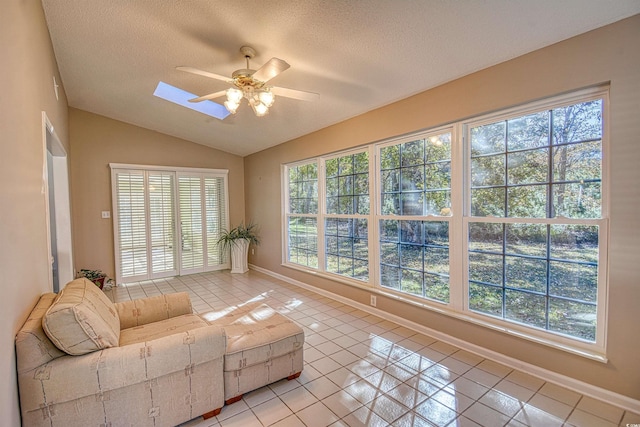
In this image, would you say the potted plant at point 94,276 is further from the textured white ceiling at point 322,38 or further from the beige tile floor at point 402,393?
the beige tile floor at point 402,393

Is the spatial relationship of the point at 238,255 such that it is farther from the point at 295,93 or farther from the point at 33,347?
the point at 33,347

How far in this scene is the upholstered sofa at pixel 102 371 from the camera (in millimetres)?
1421

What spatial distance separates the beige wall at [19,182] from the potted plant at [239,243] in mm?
3655

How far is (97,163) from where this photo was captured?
4.87 m

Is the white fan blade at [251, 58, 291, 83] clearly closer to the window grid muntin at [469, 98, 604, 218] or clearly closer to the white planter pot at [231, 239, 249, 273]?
the window grid muntin at [469, 98, 604, 218]

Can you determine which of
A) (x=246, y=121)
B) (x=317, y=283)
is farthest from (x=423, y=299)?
(x=246, y=121)

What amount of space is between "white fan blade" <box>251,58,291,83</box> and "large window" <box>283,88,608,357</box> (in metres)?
1.73

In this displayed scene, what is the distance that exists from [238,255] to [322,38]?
4619 millimetres

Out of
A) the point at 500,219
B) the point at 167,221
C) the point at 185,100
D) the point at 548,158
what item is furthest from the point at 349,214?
the point at 167,221

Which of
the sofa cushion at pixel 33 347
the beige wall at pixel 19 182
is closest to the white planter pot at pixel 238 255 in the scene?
the beige wall at pixel 19 182

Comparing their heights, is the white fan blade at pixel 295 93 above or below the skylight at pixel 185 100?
below

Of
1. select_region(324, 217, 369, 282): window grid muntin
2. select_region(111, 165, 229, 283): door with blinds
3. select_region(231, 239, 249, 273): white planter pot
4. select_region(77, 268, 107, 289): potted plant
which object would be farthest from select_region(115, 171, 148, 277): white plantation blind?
select_region(324, 217, 369, 282): window grid muntin

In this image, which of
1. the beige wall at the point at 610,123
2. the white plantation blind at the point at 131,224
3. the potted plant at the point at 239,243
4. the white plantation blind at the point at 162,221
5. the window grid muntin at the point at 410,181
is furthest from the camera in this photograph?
the potted plant at the point at 239,243

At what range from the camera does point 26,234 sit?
5.40 feet
